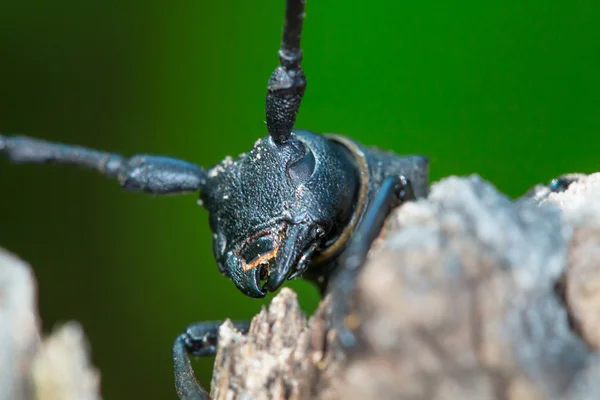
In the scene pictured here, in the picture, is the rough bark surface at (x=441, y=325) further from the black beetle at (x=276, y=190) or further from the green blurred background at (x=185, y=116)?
the green blurred background at (x=185, y=116)

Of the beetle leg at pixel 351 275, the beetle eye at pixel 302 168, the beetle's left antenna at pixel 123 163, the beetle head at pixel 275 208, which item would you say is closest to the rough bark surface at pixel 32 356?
the beetle leg at pixel 351 275

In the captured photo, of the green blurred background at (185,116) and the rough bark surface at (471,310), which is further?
the green blurred background at (185,116)

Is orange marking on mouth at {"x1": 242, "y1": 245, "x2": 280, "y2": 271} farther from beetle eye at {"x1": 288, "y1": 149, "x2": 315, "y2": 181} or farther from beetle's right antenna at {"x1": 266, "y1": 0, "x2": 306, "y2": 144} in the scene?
beetle's right antenna at {"x1": 266, "y1": 0, "x2": 306, "y2": 144}

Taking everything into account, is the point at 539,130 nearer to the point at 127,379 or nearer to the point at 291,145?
the point at 291,145

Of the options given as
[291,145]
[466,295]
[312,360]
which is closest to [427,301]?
[466,295]

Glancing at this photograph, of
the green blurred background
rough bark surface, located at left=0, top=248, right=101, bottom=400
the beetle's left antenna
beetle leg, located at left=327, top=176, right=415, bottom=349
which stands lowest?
rough bark surface, located at left=0, top=248, right=101, bottom=400

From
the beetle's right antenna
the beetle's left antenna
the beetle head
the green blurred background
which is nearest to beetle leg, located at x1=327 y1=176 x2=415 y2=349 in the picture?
the beetle head

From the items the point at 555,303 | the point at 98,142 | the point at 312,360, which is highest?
the point at 98,142
